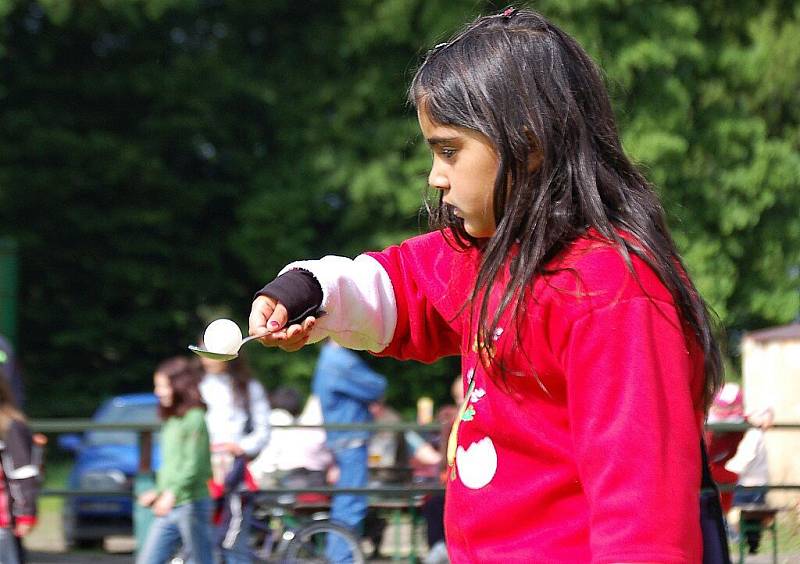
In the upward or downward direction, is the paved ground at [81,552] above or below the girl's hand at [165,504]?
below

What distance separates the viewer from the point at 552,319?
1.59 m

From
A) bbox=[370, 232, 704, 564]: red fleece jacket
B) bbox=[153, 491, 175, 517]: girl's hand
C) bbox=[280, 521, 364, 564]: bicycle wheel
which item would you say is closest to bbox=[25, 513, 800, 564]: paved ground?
bbox=[280, 521, 364, 564]: bicycle wheel

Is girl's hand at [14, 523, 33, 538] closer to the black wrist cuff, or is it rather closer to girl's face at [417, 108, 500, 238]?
the black wrist cuff

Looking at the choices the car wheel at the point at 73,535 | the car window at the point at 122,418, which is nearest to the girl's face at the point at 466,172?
the car wheel at the point at 73,535

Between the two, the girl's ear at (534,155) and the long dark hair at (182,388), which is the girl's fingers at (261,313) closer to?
the girl's ear at (534,155)

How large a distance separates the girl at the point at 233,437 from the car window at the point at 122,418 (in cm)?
340

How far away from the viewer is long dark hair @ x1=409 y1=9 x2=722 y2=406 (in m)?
1.65

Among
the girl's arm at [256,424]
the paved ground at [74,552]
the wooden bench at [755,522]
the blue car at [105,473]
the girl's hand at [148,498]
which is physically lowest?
the paved ground at [74,552]

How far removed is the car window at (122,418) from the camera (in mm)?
10867

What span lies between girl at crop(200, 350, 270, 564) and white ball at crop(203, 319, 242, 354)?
5559 millimetres

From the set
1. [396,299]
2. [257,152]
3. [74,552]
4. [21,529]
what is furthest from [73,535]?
[257,152]

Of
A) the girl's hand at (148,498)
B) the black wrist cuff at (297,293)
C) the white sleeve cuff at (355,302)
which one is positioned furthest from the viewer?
the girl's hand at (148,498)

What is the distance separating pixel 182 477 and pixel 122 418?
197 inches

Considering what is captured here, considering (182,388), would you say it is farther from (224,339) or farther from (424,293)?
(224,339)
